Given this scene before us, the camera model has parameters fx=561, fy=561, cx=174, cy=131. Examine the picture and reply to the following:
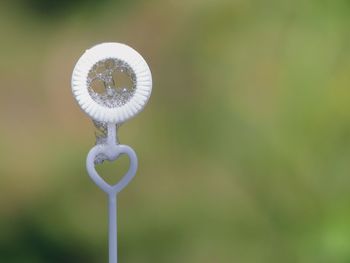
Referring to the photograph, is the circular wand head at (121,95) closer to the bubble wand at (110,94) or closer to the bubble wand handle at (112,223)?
the bubble wand at (110,94)

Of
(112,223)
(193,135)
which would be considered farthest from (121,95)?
(193,135)

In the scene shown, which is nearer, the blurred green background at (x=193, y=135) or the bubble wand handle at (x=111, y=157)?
the bubble wand handle at (x=111, y=157)

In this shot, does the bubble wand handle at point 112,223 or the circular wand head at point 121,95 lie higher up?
the circular wand head at point 121,95

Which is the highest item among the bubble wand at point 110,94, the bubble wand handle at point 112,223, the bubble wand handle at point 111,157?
the bubble wand at point 110,94

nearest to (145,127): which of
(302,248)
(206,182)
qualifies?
(206,182)

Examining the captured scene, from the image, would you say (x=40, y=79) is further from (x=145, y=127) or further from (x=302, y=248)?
(x=302, y=248)

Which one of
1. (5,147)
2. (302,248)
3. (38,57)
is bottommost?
(302,248)

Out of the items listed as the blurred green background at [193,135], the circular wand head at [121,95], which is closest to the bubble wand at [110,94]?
the circular wand head at [121,95]
